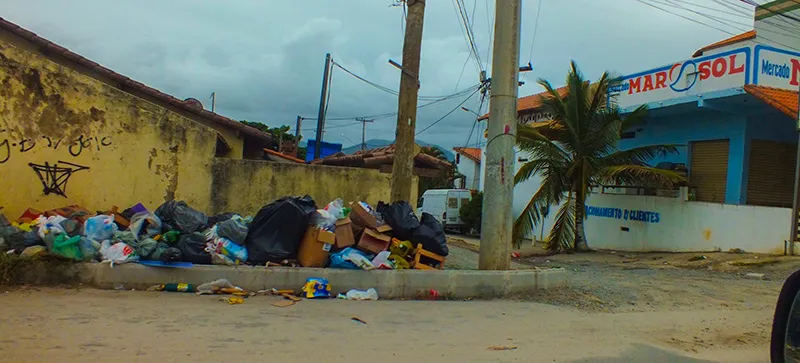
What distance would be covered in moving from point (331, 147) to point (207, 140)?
20039 millimetres

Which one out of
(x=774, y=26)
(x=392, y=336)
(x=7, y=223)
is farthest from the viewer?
(x=774, y=26)

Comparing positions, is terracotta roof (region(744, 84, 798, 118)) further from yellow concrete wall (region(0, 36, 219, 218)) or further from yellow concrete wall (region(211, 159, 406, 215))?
yellow concrete wall (region(0, 36, 219, 218))

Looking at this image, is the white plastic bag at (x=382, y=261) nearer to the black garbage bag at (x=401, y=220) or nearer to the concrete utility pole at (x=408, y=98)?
the black garbage bag at (x=401, y=220)

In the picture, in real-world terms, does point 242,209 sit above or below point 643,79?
below

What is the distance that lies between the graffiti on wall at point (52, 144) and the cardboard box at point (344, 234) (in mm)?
4520

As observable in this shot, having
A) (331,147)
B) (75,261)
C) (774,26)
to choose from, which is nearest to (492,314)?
(75,261)

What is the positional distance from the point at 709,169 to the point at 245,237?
14264 mm

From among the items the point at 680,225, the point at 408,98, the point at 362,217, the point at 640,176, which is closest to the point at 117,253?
the point at 362,217

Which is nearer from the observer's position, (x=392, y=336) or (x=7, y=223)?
(x=392, y=336)

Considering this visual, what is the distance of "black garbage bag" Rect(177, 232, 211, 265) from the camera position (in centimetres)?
722

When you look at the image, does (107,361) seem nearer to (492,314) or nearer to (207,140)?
(492,314)

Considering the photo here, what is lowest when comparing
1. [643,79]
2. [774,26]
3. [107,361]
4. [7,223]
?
[107,361]

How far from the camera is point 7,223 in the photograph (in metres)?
7.61

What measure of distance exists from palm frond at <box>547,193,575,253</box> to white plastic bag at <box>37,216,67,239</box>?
13709mm
